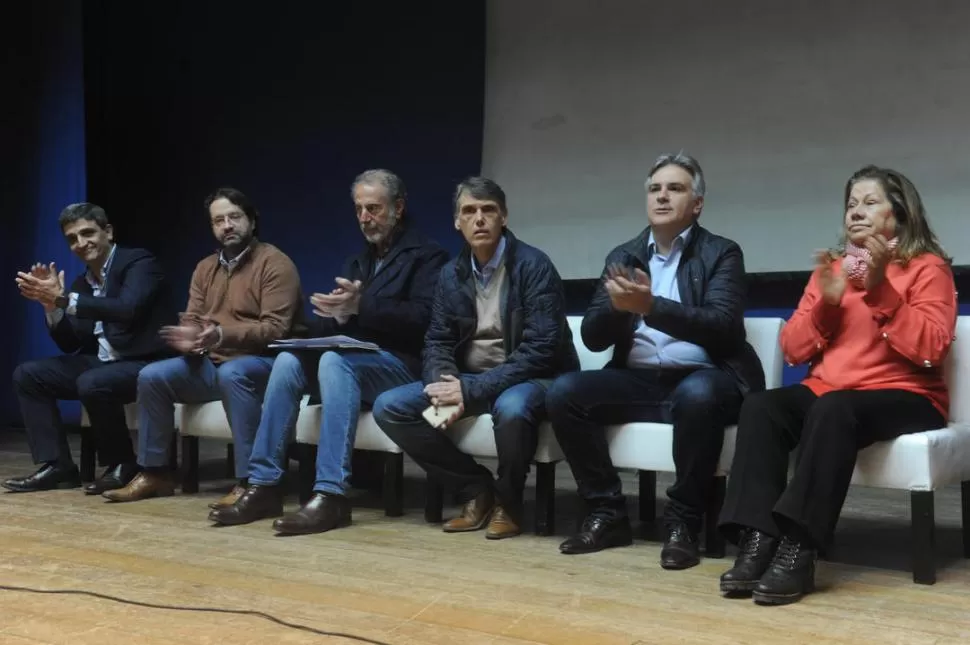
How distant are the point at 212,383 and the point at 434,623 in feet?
6.24

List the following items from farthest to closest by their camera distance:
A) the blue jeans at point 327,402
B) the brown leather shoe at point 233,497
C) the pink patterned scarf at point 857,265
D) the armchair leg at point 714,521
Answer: the brown leather shoe at point 233,497, the blue jeans at point 327,402, the armchair leg at point 714,521, the pink patterned scarf at point 857,265

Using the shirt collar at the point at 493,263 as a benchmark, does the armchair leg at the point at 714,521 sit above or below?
below

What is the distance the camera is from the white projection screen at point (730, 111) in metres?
4.06

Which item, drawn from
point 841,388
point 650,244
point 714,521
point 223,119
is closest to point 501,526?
point 714,521

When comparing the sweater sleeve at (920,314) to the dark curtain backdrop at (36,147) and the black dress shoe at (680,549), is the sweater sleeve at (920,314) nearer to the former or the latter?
the black dress shoe at (680,549)

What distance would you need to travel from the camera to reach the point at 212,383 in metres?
3.78

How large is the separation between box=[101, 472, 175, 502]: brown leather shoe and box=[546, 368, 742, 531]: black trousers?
1.65 meters

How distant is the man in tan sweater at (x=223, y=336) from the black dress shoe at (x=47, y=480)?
40 centimetres

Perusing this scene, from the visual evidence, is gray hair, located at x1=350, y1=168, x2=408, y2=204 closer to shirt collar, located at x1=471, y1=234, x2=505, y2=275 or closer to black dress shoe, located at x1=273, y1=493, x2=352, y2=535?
shirt collar, located at x1=471, y1=234, x2=505, y2=275

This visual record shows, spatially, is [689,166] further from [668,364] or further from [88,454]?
[88,454]

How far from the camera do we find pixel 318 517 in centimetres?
312

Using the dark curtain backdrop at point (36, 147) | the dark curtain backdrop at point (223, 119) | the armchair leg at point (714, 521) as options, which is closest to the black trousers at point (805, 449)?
the armchair leg at point (714, 521)

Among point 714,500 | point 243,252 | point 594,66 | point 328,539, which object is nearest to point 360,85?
point 594,66

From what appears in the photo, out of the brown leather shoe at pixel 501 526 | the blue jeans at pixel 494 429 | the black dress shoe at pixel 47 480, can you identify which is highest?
the blue jeans at pixel 494 429
